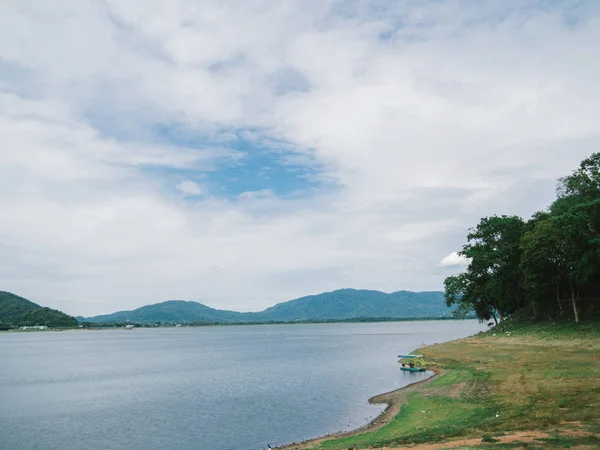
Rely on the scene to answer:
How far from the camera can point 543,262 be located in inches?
2571

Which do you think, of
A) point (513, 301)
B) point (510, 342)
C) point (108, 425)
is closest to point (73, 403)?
point (108, 425)

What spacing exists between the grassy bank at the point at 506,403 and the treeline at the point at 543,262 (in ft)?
33.3

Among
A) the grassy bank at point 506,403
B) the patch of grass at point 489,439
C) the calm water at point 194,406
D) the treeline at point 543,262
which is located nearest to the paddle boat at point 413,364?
the calm water at point 194,406

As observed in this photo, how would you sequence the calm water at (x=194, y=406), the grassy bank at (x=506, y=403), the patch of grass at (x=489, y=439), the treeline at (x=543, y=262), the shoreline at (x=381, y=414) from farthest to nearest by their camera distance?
the treeline at (x=543, y=262) < the calm water at (x=194, y=406) < the shoreline at (x=381, y=414) < the grassy bank at (x=506, y=403) < the patch of grass at (x=489, y=439)

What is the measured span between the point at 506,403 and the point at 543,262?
4179cm

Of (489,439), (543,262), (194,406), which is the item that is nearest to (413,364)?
(543,262)

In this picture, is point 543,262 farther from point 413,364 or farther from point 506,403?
point 506,403

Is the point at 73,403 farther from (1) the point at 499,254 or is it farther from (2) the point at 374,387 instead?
(1) the point at 499,254

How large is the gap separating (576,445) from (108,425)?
1533 inches

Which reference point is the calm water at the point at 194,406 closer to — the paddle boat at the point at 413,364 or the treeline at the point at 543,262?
the paddle boat at the point at 413,364

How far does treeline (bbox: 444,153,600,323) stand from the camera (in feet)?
189

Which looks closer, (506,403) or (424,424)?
(424,424)

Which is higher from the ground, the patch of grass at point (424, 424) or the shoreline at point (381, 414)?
the patch of grass at point (424, 424)

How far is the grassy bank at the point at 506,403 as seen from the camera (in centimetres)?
2033
